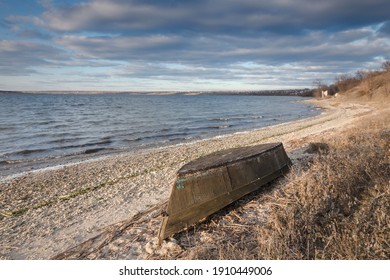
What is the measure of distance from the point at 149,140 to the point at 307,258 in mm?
19944

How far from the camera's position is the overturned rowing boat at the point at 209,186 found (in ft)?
18.9

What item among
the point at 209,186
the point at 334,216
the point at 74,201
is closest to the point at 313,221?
the point at 334,216

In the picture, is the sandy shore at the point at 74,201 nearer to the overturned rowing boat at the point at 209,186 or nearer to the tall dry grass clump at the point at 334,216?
the overturned rowing boat at the point at 209,186

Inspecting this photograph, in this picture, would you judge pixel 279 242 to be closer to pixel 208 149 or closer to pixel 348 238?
pixel 348 238

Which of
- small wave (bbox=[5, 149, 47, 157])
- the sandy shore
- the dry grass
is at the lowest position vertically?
the sandy shore

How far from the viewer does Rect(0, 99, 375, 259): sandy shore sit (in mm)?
6434

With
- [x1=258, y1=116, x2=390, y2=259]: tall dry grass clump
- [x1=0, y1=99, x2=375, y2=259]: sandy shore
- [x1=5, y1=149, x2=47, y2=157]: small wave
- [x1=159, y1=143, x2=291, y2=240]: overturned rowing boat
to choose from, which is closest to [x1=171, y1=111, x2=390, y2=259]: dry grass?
[x1=258, y1=116, x2=390, y2=259]: tall dry grass clump

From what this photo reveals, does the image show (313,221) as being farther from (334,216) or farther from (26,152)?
(26,152)

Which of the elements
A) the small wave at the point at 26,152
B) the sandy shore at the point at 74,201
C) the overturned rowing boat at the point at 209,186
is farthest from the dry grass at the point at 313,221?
the small wave at the point at 26,152

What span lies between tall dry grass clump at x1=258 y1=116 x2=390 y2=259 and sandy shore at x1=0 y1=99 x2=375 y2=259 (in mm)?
2631

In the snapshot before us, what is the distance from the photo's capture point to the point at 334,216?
5.00 metres

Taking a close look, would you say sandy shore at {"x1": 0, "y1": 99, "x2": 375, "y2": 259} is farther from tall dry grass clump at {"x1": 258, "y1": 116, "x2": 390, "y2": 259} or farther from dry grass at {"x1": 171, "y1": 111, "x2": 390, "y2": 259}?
tall dry grass clump at {"x1": 258, "y1": 116, "x2": 390, "y2": 259}

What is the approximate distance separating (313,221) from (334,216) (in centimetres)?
49

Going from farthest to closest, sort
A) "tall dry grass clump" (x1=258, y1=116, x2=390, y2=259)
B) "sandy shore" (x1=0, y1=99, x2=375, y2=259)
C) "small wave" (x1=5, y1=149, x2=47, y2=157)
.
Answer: "small wave" (x1=5, y1=149, x2=47, y2=157)
"sandy shore" (x1=0, y1=99, x2=375, y2=259)
"tall dry grass clump" (x1=258, y1=116, x2=390, y2=259)
